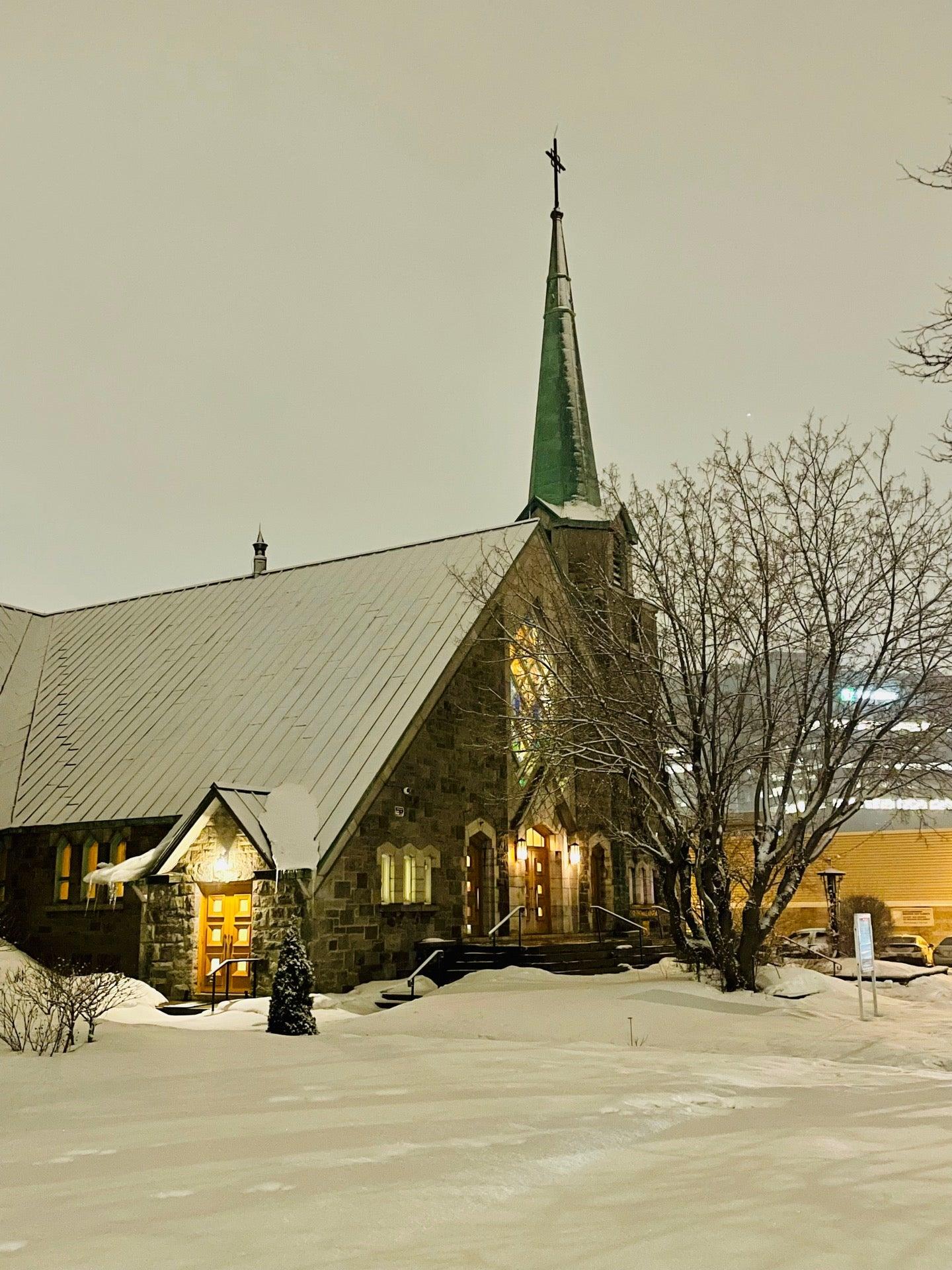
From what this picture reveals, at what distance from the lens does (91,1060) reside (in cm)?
1144

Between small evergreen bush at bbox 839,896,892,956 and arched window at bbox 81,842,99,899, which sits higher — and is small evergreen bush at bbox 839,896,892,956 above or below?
below

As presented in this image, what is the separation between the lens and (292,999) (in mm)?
14289

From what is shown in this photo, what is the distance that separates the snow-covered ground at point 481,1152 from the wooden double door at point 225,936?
525cm

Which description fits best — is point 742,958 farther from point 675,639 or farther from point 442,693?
point 442,693

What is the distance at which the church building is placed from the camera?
19.2 metres

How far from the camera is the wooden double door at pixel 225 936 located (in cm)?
1939

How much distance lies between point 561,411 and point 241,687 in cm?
1397

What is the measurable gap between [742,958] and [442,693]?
752cm

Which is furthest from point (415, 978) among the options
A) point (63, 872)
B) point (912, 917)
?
point (912, 917)

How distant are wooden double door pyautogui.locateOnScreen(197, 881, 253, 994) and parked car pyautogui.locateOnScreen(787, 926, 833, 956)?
571 inches

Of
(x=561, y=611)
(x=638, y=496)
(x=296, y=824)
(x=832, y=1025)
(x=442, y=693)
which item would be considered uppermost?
(x=638, y=496)

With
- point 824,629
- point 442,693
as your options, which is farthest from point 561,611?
point 824,629

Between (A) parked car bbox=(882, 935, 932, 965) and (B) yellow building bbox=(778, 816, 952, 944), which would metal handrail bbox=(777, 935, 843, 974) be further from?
(B) yellow building bbox=(778, 816, 952, 944)

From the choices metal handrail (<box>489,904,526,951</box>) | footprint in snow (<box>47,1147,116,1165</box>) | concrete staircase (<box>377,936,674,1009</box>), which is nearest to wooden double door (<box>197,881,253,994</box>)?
concrete staircase (<box>377,936,674,1009</box>)
